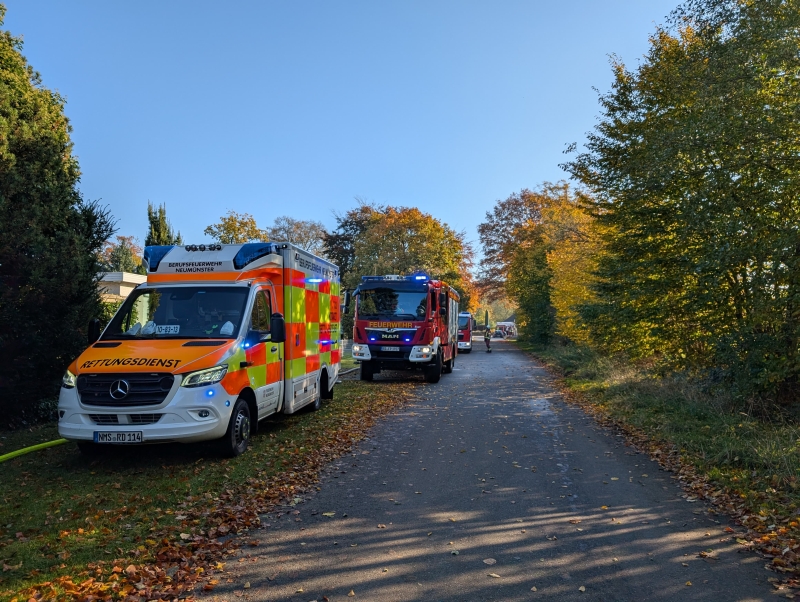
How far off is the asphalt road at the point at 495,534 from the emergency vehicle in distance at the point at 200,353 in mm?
1631

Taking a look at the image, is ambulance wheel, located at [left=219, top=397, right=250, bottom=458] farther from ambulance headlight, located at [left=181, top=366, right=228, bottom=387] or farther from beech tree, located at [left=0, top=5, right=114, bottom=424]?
beech tree, located at [left=0, top=5, right=114, bottom=424]

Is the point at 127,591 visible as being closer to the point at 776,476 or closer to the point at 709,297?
the point at 776,476

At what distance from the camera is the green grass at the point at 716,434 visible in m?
6.16

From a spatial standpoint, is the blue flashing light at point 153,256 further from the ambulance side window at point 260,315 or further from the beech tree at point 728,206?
the beech tree at point 728,206

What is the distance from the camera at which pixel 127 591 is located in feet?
13.1

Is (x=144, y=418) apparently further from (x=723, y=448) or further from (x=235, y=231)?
(x=235, y=231)

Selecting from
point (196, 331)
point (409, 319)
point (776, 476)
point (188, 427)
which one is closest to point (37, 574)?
point (188, 427)

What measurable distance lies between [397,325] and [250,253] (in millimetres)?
8671

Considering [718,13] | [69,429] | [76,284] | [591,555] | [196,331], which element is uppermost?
[718,13]

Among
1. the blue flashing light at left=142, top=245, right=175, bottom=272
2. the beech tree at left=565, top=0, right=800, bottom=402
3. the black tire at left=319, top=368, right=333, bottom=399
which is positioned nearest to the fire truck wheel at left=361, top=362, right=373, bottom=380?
the black tire at left=319, top=368, right=333, bottom=399

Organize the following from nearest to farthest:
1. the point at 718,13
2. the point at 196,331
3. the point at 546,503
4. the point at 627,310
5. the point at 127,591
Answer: the point at 127,591 < the point at 546,503 < the point at 196,331 < the point at 718,13 < the point at 627,310

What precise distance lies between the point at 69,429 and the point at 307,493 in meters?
2.97

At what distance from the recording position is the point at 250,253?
28.7ft

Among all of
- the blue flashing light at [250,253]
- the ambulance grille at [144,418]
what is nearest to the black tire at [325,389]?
the blue flashing light at [250,253]
